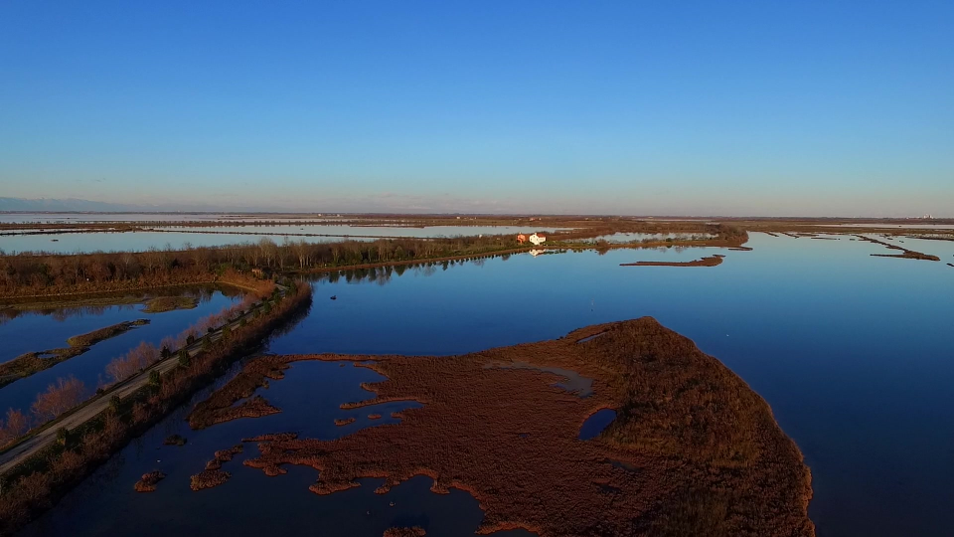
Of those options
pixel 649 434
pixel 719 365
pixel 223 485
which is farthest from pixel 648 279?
pixel 223 485

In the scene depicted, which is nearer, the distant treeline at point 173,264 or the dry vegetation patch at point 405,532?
the dry vegetation patch at point 405,532

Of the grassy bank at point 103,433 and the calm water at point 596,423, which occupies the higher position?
the grassy bank at point 103,433

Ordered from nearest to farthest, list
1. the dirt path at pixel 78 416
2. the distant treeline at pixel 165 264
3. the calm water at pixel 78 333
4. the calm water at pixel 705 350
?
the calm water at pixel 705 350 → the dirt path at pixel 78 416 → the calm water at pixel 78 333 → the distant treeline at pixel 165 264

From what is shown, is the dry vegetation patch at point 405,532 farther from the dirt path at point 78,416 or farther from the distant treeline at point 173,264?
the distant treeline at point 173,264

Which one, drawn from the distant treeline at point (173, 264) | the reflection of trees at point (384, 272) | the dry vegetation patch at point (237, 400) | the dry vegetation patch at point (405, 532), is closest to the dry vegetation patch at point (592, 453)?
the dry vegetation patch at point (405, 532)

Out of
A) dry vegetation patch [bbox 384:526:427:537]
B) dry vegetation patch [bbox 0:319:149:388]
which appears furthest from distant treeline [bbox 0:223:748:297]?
dry vegetation patch [bbox 384:526:427:537]

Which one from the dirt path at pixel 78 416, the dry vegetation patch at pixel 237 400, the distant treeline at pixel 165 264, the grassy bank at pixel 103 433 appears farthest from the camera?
the distant treeline at pixel 165 264

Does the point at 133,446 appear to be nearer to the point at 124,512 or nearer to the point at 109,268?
the point at 124,512

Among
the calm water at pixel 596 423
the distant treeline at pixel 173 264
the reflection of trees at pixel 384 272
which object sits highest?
the distant treeline at pixel 173 264
